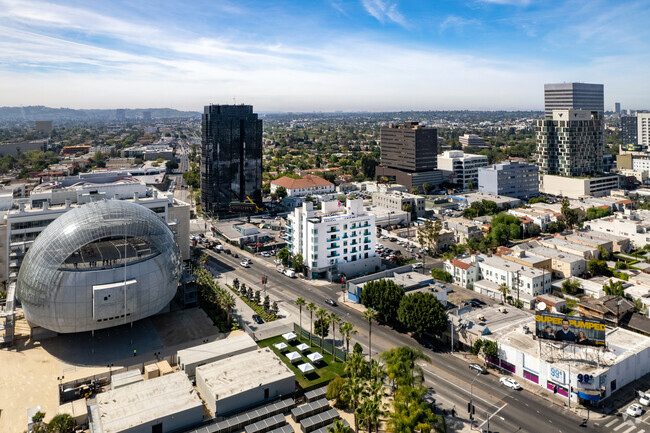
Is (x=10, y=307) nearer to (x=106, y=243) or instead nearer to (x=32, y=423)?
(x=106, y=243)

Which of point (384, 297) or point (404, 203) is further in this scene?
point (404, 203)

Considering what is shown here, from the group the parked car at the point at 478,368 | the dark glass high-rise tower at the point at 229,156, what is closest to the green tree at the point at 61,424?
the parked car at the point at 478,368

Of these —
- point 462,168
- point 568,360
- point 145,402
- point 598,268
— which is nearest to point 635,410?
point 568,360

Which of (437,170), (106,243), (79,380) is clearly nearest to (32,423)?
(79,380)

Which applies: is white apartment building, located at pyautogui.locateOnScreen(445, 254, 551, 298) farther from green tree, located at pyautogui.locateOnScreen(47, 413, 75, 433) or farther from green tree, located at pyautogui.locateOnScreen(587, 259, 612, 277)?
green tree, located at pyautogui.locateOnScreen(47, 413, 75, 433)

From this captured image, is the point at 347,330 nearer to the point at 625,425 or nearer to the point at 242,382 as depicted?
the point at 242,382

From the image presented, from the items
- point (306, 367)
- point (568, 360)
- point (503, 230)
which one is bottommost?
point (306, 367)
